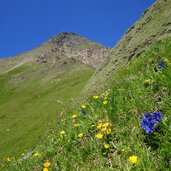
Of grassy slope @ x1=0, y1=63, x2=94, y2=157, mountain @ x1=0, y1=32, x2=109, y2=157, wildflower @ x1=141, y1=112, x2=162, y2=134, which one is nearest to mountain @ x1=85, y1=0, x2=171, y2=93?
mountain @ x1=0, y1=32, x2=109, y2=157

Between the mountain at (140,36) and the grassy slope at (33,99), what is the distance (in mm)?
7141

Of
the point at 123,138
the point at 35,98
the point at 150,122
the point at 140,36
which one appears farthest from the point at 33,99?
the point at 150,122

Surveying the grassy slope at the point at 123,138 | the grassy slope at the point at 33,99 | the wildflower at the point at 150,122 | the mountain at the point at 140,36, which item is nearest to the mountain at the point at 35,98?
the grassy slope at the point at 33,99

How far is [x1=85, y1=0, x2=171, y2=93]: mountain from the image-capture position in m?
22.9

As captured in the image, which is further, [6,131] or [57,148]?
[6,131]

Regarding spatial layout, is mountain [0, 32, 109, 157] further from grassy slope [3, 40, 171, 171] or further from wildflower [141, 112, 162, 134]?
wildflower [141, 112, 162, 134]

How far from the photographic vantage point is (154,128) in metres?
5.11

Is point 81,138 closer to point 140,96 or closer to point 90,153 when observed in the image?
point 90,153

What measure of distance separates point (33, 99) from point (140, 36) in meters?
91.6

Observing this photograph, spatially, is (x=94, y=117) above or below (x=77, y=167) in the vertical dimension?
above

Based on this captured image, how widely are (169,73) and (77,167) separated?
2.62 m

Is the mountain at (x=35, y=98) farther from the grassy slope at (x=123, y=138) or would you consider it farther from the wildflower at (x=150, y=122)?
the wildflower at (x=150, y=122)

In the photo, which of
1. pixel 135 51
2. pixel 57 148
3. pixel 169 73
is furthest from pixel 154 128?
pixel 135 51

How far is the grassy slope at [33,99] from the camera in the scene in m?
56.8
